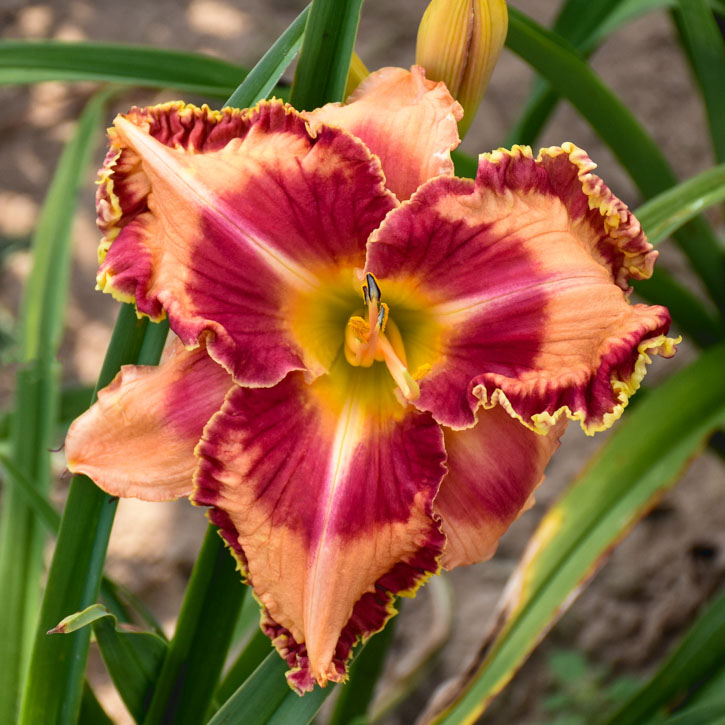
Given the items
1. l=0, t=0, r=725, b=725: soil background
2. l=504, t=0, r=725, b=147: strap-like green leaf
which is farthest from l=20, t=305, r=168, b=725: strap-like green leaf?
l=0, t=0, r=725, b=725: soil background

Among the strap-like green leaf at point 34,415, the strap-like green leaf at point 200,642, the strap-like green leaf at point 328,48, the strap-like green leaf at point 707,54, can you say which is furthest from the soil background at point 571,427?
the strap-like green leaf at point 328,48

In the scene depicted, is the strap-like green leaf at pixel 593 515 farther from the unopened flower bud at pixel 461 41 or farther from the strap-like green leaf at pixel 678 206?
the unopened flower bud at pixel 461 41

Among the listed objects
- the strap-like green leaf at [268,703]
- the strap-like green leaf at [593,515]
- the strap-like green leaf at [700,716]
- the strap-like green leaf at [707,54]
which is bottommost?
the strap-like green leaf at [700,716]

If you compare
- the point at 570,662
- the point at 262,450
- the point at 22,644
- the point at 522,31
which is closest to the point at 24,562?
the point at 22,644

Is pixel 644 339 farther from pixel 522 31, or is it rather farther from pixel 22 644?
pixel 22 644

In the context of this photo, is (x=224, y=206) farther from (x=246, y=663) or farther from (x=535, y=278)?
(x=246, y=663)

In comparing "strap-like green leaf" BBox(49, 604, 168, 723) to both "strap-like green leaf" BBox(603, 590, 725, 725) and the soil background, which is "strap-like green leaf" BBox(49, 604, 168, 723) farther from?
the soil background

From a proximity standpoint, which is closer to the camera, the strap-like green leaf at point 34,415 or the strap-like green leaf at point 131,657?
the strap-like green leaf at point 131,657
